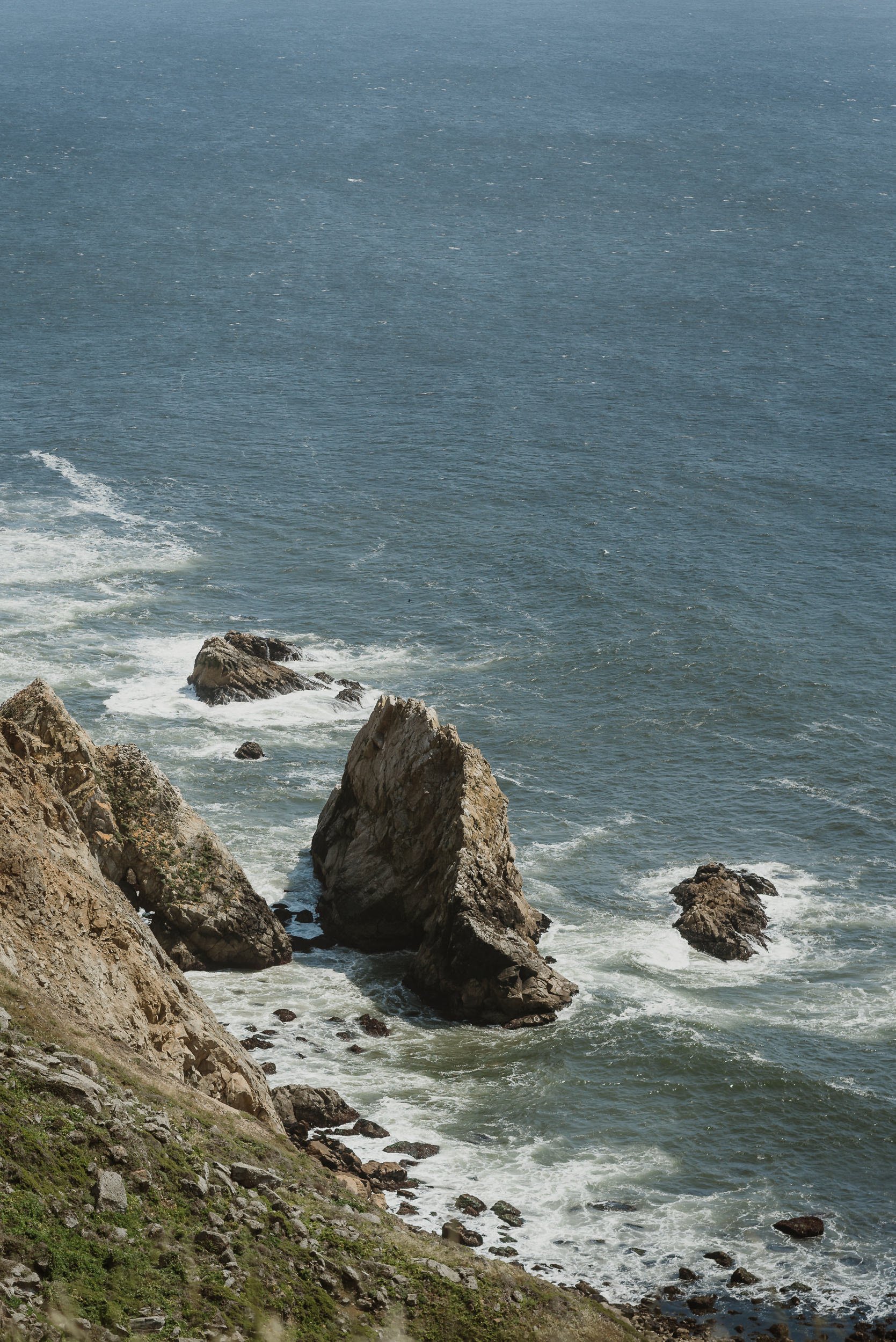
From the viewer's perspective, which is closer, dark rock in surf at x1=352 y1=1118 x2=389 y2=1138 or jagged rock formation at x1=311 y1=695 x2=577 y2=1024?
dark rock in surf at x1=352 y1=1118 x2=389 y2=1138

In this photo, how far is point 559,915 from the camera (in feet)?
208

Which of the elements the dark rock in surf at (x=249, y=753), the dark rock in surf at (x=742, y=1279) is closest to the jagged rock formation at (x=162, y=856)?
the dark rock in surf at (x=249, y=753)

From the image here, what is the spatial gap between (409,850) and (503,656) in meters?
36.1

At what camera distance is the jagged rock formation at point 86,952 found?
111 ft

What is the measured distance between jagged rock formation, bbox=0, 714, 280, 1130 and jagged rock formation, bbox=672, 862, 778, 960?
2608 cm

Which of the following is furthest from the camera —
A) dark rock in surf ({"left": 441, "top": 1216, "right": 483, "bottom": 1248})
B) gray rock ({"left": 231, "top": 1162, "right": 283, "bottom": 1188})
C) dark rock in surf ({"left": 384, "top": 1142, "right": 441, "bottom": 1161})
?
dark rock in surf ({"left": 384, "top": 1142, "right": 441, "bottom": 1161})

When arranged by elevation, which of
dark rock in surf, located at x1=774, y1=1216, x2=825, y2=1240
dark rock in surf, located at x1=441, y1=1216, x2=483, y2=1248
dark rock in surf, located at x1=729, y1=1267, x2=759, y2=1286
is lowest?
dark rock in surf, located at x1=774, y1=1216, x2=825, y2=1240

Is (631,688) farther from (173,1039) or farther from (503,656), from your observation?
(173,1039)

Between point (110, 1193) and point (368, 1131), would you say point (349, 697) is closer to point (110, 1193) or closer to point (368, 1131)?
point (368, 1131)

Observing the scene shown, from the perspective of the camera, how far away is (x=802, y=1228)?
43.0 metres

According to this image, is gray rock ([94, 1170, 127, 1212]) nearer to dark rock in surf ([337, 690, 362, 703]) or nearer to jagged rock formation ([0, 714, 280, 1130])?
jagged rock formation ([0, 714, 280, 1130])

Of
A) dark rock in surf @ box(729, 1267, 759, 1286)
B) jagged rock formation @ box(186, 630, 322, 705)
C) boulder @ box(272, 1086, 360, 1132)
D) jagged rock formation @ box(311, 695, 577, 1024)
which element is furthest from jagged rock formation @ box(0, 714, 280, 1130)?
jagged rock formation @ box(186, 630, 322, 705)

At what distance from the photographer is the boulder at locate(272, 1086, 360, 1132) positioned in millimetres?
45062

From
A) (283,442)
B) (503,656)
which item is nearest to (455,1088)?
(503,656)
